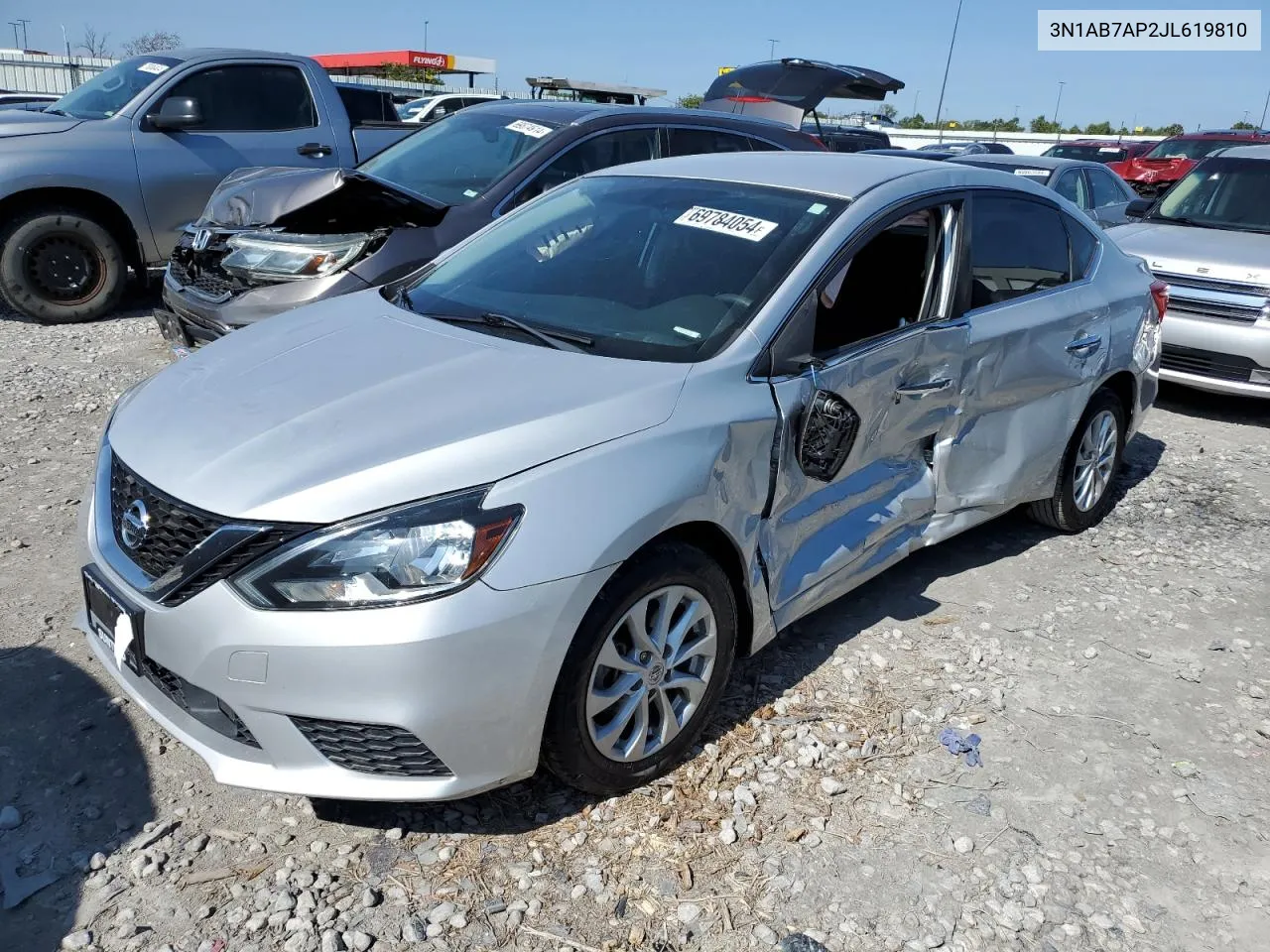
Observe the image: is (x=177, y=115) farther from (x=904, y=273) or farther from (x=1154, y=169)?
(x=1154, y=169)

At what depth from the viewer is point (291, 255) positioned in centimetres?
513

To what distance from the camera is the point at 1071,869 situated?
2.64 metres

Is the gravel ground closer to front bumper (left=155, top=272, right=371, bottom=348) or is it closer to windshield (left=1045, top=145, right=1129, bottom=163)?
front bumper (left=155, top=272, right=371, bottom=348)

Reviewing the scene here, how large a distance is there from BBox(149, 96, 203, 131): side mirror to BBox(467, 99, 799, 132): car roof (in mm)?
2314

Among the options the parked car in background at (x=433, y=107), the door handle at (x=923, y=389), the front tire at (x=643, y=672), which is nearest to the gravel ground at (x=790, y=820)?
the front tire at (x=643, y=672)

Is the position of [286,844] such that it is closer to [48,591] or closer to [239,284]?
[48,591]

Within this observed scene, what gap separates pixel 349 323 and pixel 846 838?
7.01 ft

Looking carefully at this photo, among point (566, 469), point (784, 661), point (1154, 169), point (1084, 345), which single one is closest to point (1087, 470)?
point (1084, 345)

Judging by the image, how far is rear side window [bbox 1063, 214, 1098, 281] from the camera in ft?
14.5

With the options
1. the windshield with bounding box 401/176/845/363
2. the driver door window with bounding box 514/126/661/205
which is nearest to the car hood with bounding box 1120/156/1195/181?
the driver door window with bounding box 514/126/661/205

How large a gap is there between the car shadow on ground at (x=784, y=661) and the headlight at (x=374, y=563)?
76 centimetres

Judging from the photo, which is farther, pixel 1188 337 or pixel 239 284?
pixel 1188 337

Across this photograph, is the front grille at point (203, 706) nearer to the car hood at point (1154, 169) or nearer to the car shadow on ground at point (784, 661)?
the car shadow on ground at point (784, 661)

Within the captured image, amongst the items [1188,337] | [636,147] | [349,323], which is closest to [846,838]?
[349,323]
